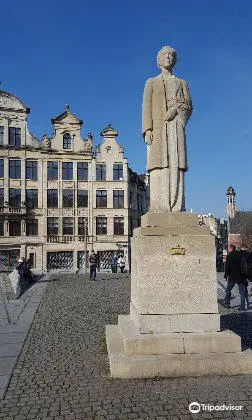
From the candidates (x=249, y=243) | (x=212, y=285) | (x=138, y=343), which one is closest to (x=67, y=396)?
(x=138, y=343)

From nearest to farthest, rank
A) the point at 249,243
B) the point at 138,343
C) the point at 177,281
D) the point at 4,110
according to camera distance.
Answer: the point at 138,343, the point at 177,281, the point at 4,110, the point at 249,243

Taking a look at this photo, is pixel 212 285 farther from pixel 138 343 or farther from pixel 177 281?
pixel 138 343

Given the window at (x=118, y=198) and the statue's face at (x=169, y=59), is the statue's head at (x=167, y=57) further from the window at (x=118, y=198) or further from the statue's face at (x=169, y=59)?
the window at (x=118, y=198)

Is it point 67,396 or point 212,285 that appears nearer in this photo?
point 67,396

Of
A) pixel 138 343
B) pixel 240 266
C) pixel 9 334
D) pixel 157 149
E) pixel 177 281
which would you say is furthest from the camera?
pixel 240 266

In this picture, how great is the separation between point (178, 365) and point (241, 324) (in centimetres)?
462

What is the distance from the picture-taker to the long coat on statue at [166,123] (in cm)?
707

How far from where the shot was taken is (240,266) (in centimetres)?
1300

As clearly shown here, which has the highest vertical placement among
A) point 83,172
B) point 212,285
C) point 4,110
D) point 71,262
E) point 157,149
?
point 4,110

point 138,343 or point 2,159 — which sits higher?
point 2,159

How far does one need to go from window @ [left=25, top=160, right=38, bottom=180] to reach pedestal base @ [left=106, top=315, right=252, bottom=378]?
3867 centimetres

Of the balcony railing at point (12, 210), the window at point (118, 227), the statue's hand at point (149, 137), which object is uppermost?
the balcony railing at point (12, 210)

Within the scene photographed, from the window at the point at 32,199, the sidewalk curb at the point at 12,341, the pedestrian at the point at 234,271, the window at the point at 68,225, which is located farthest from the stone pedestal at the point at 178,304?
the window at the point at 32,199

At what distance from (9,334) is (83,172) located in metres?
36.1
